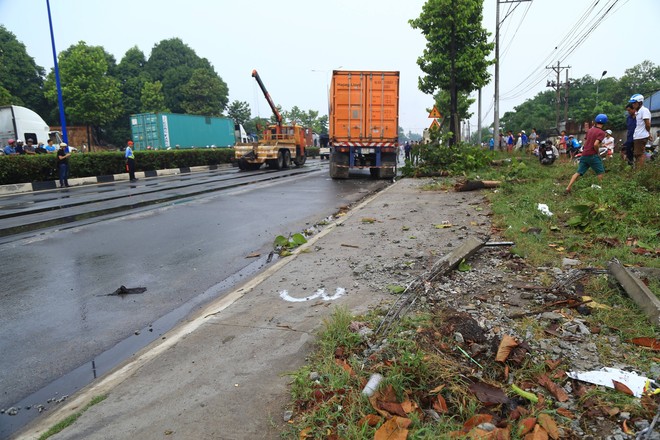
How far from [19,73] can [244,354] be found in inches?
2549

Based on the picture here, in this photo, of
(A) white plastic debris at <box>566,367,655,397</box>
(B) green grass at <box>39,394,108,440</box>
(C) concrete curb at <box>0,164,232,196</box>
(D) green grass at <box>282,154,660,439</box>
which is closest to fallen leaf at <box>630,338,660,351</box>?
(D) green grass at <box>282,154,660,439</box>

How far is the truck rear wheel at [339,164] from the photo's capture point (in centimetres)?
1647

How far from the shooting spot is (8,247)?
6.67 metres

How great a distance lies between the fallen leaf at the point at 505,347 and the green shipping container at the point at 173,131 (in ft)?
106

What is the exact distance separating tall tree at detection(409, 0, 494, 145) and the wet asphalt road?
1791 cm

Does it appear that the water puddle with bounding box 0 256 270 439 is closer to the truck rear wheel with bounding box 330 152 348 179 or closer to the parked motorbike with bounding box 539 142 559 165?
the truck rear wheel with bounding box 330 152 348 179

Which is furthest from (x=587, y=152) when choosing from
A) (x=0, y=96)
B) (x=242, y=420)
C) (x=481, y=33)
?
(x=0, y=96)

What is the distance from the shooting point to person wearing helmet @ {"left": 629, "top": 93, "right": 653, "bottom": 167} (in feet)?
28.9

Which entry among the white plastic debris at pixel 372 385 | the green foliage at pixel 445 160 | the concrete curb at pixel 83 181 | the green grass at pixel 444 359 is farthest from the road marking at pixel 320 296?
the concrete curb at pixel 83 181

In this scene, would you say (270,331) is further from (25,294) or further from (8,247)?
(8,247)

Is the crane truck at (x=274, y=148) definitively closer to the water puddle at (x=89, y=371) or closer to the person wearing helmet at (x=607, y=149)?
the person wearing helmet at (x=607, y=149)

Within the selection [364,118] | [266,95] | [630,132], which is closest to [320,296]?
[630,132]

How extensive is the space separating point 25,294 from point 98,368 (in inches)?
86.3

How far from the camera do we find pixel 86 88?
161ft
